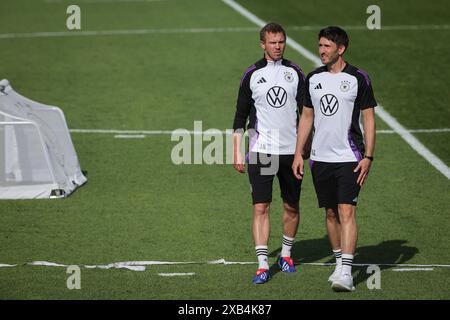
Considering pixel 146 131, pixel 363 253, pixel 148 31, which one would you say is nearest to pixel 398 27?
pixel 148 31

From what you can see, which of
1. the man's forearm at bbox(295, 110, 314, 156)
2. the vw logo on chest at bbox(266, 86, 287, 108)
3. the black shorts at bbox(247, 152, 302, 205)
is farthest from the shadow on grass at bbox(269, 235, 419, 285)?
the vw logo on chest at bbox(266, 86, 287, 108)

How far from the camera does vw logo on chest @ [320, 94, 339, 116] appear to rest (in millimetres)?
9953

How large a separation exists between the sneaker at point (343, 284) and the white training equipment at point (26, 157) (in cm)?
538

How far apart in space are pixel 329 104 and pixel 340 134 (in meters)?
0.29

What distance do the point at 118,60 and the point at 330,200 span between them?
1464 cm

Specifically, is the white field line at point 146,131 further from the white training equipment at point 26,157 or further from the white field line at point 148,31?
the white field line at point 148,31

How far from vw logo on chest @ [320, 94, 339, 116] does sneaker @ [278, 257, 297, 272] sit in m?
1.59

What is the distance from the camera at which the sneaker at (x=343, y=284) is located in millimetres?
9734

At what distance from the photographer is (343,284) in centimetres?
974

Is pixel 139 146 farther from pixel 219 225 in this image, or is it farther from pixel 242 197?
pixel 219 225

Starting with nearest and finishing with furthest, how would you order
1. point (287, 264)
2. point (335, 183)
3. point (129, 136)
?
point (335, 183) < point (287, 264) < point (129, 136)

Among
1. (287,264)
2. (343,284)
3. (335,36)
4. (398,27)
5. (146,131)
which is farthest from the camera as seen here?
(398,27)

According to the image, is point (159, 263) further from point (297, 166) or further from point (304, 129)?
point (304, 129)

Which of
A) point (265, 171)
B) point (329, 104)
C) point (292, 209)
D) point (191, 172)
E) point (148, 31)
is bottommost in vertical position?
point (191, 172)
